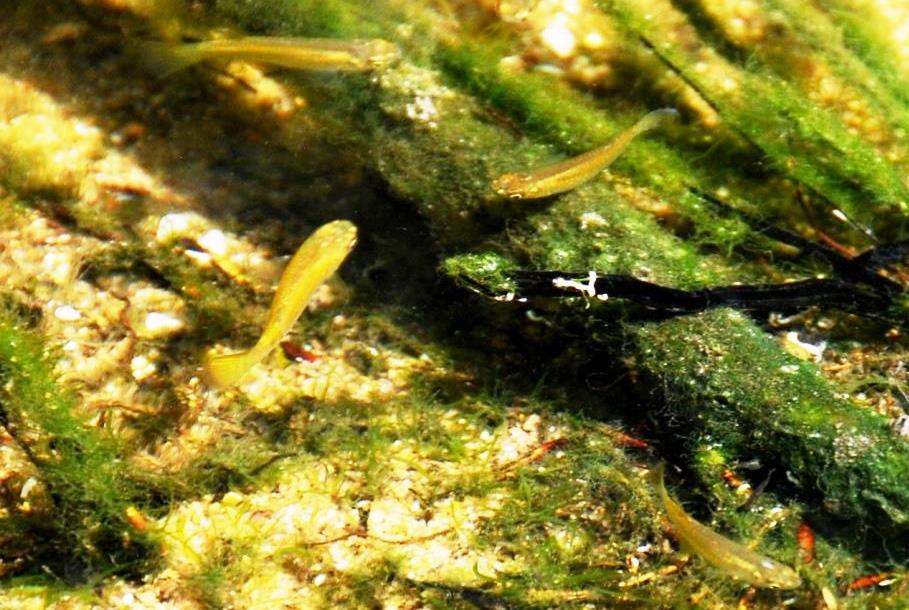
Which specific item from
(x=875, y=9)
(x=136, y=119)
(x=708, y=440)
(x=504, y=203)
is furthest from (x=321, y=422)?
(x=875, y=9)

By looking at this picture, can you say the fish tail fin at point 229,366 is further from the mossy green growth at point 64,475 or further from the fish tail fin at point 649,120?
the fish tail fin at point 649,120

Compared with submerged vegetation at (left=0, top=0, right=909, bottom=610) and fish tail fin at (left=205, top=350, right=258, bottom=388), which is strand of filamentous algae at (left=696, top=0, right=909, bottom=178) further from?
fish tail fin at (left=205, top=350, right=258, bottom=388)

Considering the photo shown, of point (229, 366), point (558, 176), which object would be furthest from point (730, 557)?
point (229, 366)

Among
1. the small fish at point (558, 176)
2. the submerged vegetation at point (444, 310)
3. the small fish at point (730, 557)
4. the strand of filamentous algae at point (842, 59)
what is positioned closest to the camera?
the small fish at point (730, 557)

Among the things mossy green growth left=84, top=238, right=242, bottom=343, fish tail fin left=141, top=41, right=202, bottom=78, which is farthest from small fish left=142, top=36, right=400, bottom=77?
mossy green growth left=84, top=238, right=242, bottom=343

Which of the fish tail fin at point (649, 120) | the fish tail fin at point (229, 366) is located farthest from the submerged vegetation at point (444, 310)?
the fish tail fin at point (229, 366)

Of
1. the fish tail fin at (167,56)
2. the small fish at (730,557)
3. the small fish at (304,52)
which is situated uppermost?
the small fish at (304,52)
